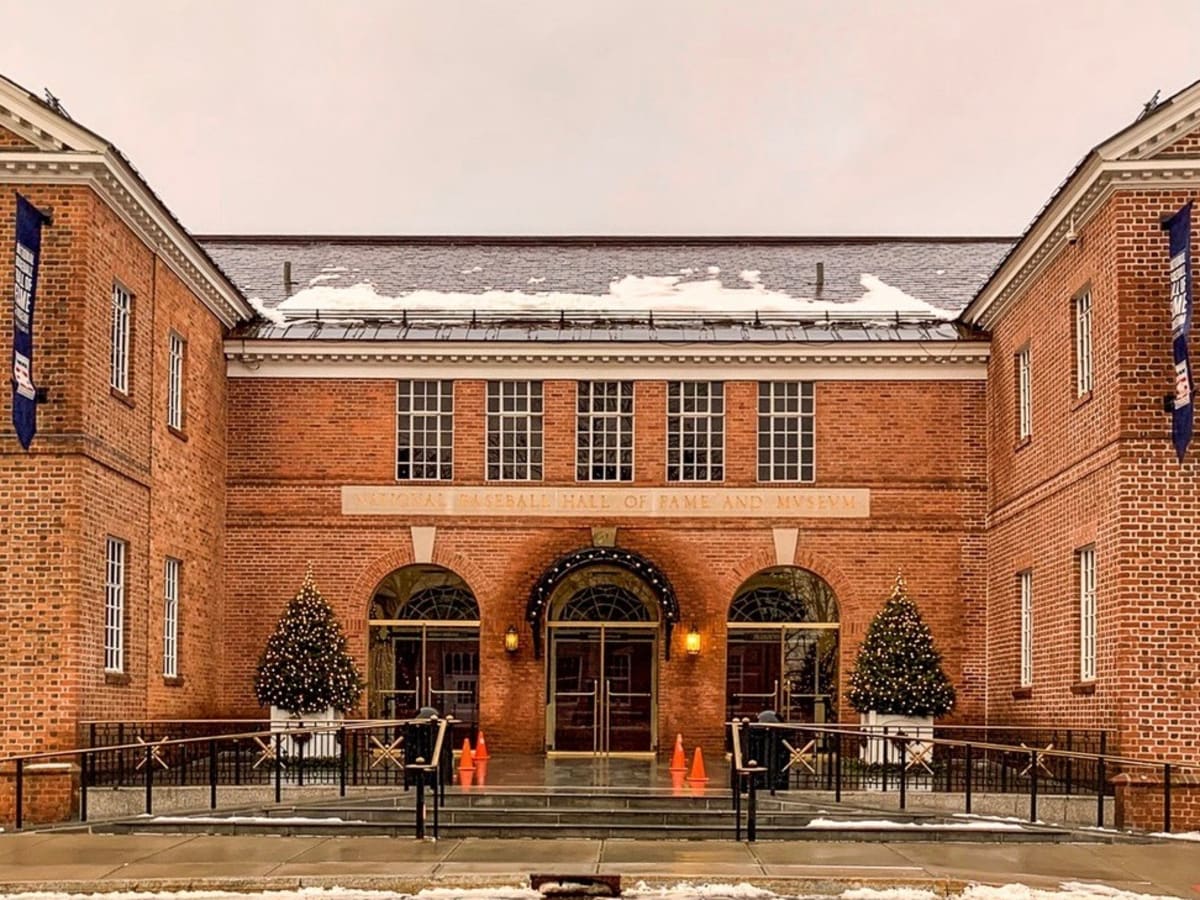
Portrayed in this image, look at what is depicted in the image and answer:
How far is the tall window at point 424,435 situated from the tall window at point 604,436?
6.88 ft

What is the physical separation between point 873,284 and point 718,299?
2.97m

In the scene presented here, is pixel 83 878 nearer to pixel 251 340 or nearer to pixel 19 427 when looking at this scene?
pixel 19 427

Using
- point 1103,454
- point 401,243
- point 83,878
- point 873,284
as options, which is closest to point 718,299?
point 873,284

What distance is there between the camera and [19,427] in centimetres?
2048

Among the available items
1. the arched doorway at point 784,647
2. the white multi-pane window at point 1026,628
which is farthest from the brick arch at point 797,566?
the white multi-pane window at point 1026,628

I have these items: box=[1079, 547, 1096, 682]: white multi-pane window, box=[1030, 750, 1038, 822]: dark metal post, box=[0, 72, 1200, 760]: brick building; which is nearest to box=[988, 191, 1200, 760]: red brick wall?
box=[1079, 547, 1096, 682]: white multi-pane window

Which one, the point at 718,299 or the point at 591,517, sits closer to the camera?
the point at 591,517

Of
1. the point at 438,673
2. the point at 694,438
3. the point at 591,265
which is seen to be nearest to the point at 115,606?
the point at 438,673

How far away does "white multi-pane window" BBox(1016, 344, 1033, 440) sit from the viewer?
26.2m

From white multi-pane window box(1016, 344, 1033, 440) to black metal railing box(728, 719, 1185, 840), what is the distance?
14.6 feet

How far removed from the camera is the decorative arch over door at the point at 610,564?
2856cm

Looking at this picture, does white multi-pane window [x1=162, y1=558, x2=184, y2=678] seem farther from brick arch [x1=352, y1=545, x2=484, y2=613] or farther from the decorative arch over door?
the decorative arch over door

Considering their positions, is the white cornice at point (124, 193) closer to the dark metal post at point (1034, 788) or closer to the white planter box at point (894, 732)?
the white planter box at point (894, 732)

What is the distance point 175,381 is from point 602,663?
8.28m
